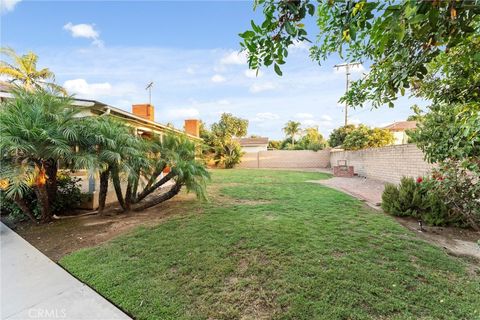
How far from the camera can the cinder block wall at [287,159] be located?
83.2ft

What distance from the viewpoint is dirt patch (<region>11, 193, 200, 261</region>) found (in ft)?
15.6

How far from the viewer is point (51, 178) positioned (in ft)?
20.2

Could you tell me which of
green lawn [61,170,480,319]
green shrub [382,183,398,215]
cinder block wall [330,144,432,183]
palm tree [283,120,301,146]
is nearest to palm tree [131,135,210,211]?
green lawn [61,170,480,319]

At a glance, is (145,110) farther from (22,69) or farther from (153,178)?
(22,69)

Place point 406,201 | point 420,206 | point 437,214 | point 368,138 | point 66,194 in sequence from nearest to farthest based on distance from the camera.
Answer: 1. point 437,214
2. point 420,206
3. point 406,201
4. point 66,194
5. point 368,138

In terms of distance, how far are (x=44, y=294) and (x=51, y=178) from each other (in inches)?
157

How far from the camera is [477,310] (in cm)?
258

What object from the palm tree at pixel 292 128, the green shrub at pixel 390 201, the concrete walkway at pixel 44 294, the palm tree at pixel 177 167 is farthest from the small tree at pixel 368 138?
the palm tree at pixel 292 128

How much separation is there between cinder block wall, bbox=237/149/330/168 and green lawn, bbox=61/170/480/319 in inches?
802

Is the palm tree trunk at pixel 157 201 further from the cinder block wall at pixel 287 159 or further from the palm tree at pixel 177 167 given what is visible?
the cinder block wall at pixel 287 159

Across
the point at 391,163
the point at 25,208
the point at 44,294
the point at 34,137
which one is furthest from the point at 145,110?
the point at 391,163

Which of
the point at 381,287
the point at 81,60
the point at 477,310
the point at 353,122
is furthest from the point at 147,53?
the point at 353,122

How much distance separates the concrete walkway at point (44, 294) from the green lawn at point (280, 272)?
0.50 ft

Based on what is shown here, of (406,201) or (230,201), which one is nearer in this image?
(406,201)
